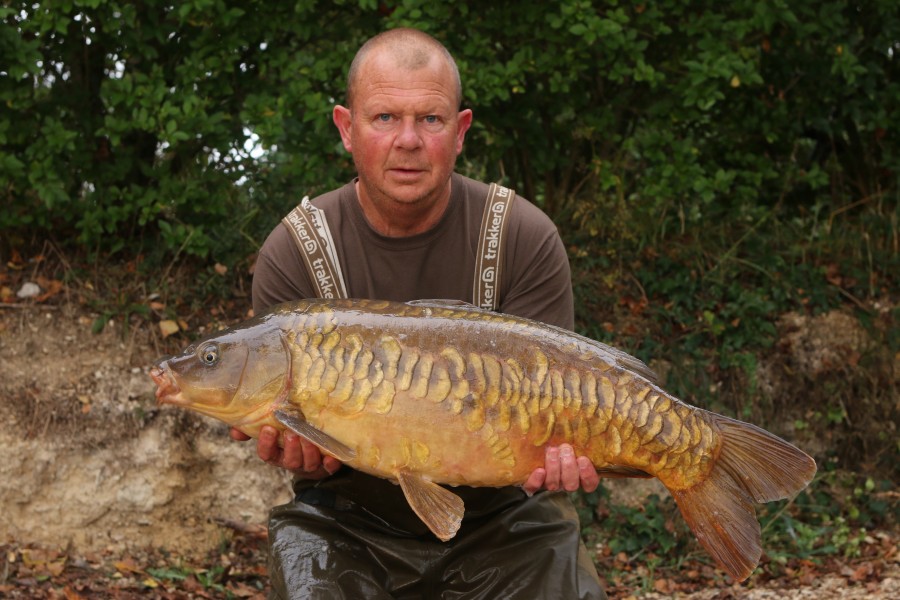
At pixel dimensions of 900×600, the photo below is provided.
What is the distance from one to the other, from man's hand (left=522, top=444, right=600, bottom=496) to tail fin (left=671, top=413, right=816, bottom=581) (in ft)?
0.70

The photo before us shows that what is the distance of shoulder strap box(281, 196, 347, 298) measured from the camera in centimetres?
289

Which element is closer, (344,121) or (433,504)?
(433,504)

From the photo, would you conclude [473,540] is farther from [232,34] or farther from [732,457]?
[232,34]

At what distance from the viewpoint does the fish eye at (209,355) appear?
2.45 metres

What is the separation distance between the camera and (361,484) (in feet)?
9.31

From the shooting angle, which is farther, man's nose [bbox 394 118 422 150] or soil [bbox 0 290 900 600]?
soil [bbox 0 290 900 600]

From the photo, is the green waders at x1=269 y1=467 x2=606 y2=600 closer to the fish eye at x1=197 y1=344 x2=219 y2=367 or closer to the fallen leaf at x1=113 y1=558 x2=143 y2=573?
the fish eye at x1=197 y1=344 x2=219 y2=367

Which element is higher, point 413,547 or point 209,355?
point 209,355

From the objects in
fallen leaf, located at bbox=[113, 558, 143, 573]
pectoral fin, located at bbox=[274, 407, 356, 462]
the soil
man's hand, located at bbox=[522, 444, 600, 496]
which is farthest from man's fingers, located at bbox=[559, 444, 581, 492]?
fallen leaf, located at bbox=[113, 558, 143, 573]

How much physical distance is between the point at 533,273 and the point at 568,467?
0.63m

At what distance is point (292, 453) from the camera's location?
8.47 feet

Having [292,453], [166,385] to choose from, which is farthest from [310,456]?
[166,385]

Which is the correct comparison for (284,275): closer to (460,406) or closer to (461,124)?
(461,124)

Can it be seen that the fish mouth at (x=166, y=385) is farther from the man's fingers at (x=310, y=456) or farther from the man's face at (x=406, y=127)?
the man's face at (x=406, y=127)
